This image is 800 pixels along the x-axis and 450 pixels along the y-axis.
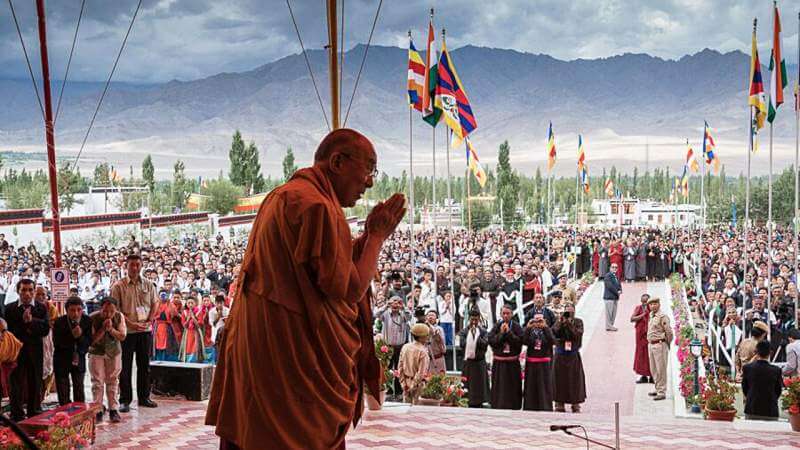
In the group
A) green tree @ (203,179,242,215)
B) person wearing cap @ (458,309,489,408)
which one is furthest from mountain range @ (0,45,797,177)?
person wearing cap @ (458,309,489,408)

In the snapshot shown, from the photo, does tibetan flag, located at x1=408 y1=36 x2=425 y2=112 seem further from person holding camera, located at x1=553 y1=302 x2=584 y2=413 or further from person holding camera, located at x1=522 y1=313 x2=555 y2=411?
person holding camera, located at x1=522 y1=313 x2=555 y2=411

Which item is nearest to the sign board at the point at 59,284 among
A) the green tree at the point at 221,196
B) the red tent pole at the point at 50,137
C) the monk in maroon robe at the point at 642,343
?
the red tent pole at the point at 50,137

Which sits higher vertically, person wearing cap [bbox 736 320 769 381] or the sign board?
the sign board

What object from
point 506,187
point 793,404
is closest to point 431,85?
point 793,404

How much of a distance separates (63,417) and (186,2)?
52975 mm

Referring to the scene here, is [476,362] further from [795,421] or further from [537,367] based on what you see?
[795,421]

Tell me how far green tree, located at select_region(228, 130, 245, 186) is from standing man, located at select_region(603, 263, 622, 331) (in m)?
36.6

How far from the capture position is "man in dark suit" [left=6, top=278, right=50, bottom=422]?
276 inches

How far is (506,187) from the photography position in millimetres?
54594

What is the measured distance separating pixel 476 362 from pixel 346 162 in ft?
25.7

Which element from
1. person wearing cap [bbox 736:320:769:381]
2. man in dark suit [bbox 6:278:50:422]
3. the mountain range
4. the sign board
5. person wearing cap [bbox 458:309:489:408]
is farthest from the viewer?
the mountain range

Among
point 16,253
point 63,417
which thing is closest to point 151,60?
point 16,253

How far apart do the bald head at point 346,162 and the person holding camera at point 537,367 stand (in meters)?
7.15

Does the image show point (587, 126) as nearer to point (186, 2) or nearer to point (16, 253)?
point (186, 2)
